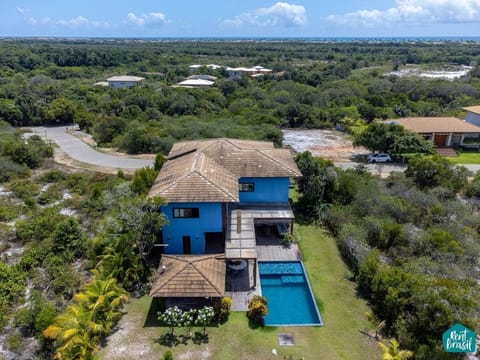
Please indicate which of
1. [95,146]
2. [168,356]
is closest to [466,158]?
[168,356]

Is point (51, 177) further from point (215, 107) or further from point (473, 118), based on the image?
point (473, 118)

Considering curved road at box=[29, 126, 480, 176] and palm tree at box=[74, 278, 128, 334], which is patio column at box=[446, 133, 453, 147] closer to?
curved road at box=[29, 126, 480, 176]

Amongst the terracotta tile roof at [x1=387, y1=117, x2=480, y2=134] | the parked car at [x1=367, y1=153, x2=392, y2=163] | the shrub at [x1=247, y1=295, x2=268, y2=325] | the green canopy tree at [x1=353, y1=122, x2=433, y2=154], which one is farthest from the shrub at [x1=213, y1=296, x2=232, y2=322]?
the terracotta tile roof at [x1=387, y1=117, x2=480, y2=134]

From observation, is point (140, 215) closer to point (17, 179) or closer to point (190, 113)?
point (17, 179)

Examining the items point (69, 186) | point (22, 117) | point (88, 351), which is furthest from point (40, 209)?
point (22, 117)

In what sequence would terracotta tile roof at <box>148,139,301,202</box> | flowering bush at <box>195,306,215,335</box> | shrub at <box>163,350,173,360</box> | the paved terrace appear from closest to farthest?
1. shrub at <box>163,350,173,360</box>
2. flowering bush at <box>195,306,215,335</box>
3. the paved terrace
4. terracotta tile roof at <box>148,139,301,202</box>

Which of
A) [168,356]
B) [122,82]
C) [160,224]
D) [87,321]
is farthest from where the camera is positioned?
[122,82]

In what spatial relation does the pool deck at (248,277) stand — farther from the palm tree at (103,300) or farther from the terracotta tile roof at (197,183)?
the palm tree at (103,300)
